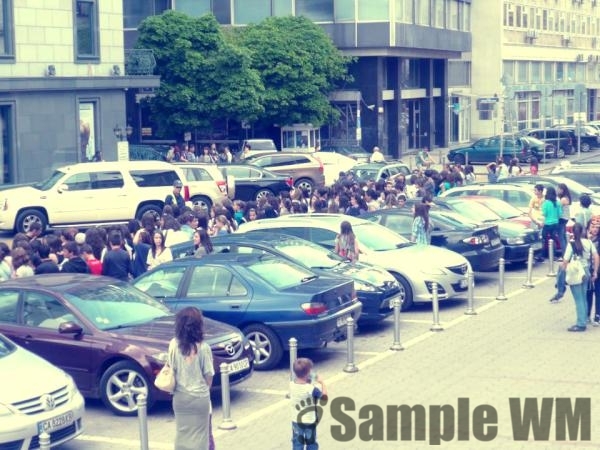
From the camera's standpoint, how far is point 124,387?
12.8m

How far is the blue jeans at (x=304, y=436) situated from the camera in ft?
33.4

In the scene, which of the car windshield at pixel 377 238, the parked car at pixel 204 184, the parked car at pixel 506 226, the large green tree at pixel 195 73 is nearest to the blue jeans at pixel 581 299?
the car windshield at pixel 377 238

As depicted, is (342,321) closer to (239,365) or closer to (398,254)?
(239,365)

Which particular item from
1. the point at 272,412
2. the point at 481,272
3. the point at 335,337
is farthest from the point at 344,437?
the point at 481,272

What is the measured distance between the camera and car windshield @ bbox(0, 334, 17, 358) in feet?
38.6

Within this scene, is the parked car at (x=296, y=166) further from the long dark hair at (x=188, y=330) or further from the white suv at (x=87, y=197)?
the long dark hair at (x=188, y=330)

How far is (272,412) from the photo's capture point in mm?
12961

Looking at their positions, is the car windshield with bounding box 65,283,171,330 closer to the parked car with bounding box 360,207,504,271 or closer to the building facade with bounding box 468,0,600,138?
the parked car with bounding box 360,207,504,271

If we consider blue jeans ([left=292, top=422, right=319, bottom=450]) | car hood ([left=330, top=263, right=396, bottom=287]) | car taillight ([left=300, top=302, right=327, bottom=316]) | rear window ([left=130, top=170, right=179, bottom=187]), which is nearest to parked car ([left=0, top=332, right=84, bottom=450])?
blue jeans ([left=292, top=422, right=319, bottom=450])

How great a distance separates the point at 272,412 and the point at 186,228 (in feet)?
24.6

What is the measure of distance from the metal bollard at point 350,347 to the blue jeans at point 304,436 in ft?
14.1

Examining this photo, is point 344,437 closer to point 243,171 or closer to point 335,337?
point 335,337

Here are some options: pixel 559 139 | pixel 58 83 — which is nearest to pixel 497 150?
pixel 559 139

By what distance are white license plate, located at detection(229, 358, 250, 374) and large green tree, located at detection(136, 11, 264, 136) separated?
3531cm
